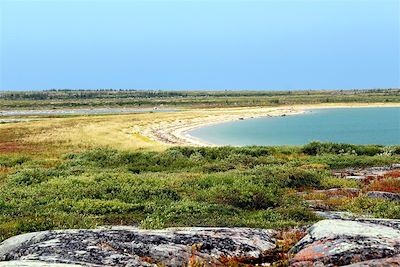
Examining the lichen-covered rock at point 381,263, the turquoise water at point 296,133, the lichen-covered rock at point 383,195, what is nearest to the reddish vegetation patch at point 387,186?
the lichen-covered rock at point 383,195

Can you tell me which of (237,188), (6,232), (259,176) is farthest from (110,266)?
(259,176)

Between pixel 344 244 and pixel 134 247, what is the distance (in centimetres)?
330

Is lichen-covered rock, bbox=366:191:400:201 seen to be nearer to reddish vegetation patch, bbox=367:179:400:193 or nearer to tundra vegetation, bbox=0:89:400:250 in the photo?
tundra vegetation, bbox=0:89:400:250

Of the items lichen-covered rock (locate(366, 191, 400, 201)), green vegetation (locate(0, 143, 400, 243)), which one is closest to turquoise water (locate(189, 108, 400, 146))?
green vegetation (locate(0, 143, 400, 243))

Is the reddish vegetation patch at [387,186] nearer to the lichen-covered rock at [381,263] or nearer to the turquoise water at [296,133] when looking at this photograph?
the lichen-covered rock at [381,263]

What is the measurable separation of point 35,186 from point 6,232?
391 inches

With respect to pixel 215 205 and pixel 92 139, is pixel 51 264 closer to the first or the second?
pixel 215 205

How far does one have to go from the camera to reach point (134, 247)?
783 cm

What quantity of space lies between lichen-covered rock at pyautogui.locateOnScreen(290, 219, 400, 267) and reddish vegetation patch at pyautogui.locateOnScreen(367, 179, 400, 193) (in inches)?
398

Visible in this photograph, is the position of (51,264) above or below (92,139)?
above

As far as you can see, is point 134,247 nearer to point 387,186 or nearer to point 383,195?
point 383,195

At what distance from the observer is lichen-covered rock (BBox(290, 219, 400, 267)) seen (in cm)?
707

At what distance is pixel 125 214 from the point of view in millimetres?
14547

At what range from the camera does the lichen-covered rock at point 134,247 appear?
24.1 feet
